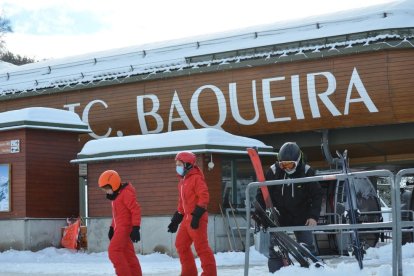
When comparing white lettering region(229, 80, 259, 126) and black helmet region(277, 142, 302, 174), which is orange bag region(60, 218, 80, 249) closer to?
white lettering region(229, 80, 259, 126)

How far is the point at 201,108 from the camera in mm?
22875

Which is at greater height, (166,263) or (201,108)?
(201,108)

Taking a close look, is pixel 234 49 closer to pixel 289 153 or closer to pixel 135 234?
pixel 135 234

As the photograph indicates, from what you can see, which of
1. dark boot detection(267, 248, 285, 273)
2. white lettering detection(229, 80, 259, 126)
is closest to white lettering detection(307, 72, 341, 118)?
white lettering detection(229, 80, 259, 126)

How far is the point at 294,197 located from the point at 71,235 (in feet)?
38.6

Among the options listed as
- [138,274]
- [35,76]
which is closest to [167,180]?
[138,274]

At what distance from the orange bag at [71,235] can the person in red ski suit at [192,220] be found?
9.83 meters

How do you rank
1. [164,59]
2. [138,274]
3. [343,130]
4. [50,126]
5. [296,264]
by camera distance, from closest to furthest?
[296,264]
[138,274]
[50,126]
[343,130]
[164,59]

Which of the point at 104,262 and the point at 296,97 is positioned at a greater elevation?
the point at 296,97

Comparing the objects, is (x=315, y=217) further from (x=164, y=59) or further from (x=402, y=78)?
A: (x=164, y=59)

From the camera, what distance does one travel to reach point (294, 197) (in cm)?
859

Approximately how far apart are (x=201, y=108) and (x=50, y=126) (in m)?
5.03

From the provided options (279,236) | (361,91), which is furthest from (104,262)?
(361,91)

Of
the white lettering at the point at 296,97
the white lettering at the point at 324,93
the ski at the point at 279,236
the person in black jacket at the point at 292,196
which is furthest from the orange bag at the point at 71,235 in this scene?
the ski at the point at 279,236
